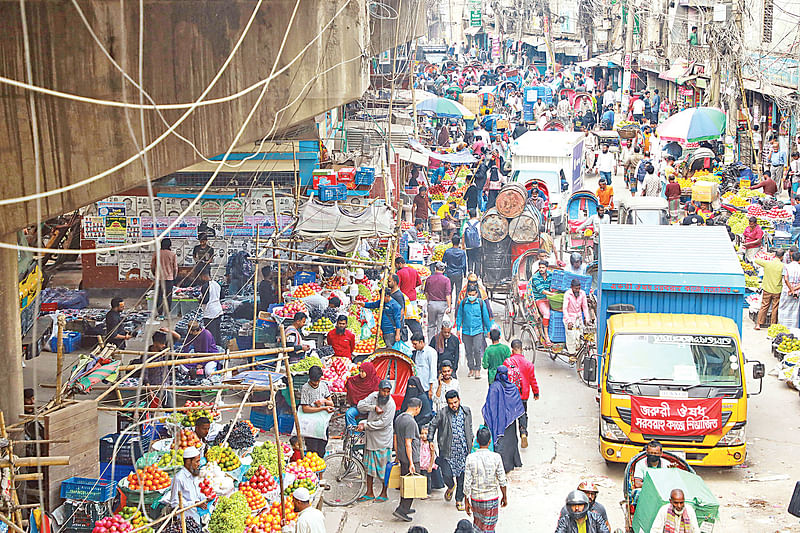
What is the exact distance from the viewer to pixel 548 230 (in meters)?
22.2

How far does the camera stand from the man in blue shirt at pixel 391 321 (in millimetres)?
14156

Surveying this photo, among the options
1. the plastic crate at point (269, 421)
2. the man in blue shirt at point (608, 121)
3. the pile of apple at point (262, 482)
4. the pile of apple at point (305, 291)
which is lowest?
the plastic crate at point (269, 421)

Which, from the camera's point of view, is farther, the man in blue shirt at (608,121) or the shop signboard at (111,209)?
the man in blue shirt at (608,121)

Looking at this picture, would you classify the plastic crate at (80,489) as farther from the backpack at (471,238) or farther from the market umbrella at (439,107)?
the market umbrella at (439,107)

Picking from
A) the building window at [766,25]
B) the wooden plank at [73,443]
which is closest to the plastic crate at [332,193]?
the wooden plank at [73,443]

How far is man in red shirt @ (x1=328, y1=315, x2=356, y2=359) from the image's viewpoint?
Answer: 42.4ft

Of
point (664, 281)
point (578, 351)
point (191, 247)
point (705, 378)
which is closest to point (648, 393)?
point (705, 378)

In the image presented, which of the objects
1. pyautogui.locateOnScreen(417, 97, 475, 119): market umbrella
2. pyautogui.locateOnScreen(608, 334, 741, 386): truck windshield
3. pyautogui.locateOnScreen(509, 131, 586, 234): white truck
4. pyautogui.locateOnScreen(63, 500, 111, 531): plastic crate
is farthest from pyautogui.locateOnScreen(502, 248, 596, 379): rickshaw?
pyautogui.locateOnScreen(417, 97, 475, 119): market umbrella

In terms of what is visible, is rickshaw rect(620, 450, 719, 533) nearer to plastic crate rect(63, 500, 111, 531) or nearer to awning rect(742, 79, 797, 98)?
plastic crate rect(63, 500, 111, 531)

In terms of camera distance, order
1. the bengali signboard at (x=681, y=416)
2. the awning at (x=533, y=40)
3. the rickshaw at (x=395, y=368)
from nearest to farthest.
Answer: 1. the bengali signboard at (x=681, y=416)
2. the rickshaw at (x=395, y=368)
3. the awning at (x=533, y=40)

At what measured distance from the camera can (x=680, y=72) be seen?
41.4 metres

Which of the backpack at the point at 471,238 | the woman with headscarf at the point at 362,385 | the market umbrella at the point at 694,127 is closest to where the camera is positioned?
the woman with headscarf at the point at 362,385

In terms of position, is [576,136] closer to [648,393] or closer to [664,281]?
[664,281]

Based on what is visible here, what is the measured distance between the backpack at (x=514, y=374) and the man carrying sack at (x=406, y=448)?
166 cm
